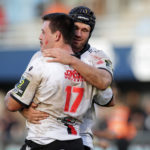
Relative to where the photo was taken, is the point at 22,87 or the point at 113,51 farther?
the point at 113,51

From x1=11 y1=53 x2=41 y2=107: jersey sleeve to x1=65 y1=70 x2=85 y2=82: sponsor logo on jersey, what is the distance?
0.24 metres

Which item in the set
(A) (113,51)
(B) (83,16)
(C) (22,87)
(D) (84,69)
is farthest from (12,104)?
(A) (113,51)

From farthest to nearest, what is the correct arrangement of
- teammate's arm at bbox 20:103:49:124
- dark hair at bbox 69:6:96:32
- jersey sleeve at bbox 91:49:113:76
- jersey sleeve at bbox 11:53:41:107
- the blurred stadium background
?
the blurred stadium background
dark hair at bbox 69:6:96:32
jersey sleeve at bbox 91:49:113:76
teammate's arm at bbox 20:103:49:124
jersey sleeve at bbox 11:53:41:107

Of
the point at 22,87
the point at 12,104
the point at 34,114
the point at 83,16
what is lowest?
the point at 34,114

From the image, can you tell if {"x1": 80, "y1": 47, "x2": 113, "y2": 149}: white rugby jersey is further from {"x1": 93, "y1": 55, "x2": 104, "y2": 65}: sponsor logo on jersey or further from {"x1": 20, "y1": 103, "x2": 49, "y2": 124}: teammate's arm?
{"x1": 20, "y1": 103, "x2": 49, "y2": 124}: teammate's arm

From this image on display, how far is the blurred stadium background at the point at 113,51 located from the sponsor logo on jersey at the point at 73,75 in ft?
22.3

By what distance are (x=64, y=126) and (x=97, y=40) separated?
1228cm

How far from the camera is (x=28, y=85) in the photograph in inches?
160

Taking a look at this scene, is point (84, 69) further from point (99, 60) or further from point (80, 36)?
point (80, 36)

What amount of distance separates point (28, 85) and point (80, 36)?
722mm

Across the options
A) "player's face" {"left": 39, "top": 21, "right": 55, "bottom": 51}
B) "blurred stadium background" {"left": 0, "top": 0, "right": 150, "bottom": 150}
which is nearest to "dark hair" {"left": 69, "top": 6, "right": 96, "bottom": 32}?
"player's face" {"left": 39, "top": 21, "right": 55, "bottom": 51}

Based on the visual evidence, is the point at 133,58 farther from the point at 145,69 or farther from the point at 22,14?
the point at 22,14

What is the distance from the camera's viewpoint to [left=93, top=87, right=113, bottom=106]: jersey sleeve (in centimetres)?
443

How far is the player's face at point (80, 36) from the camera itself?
→ 14.7ft
